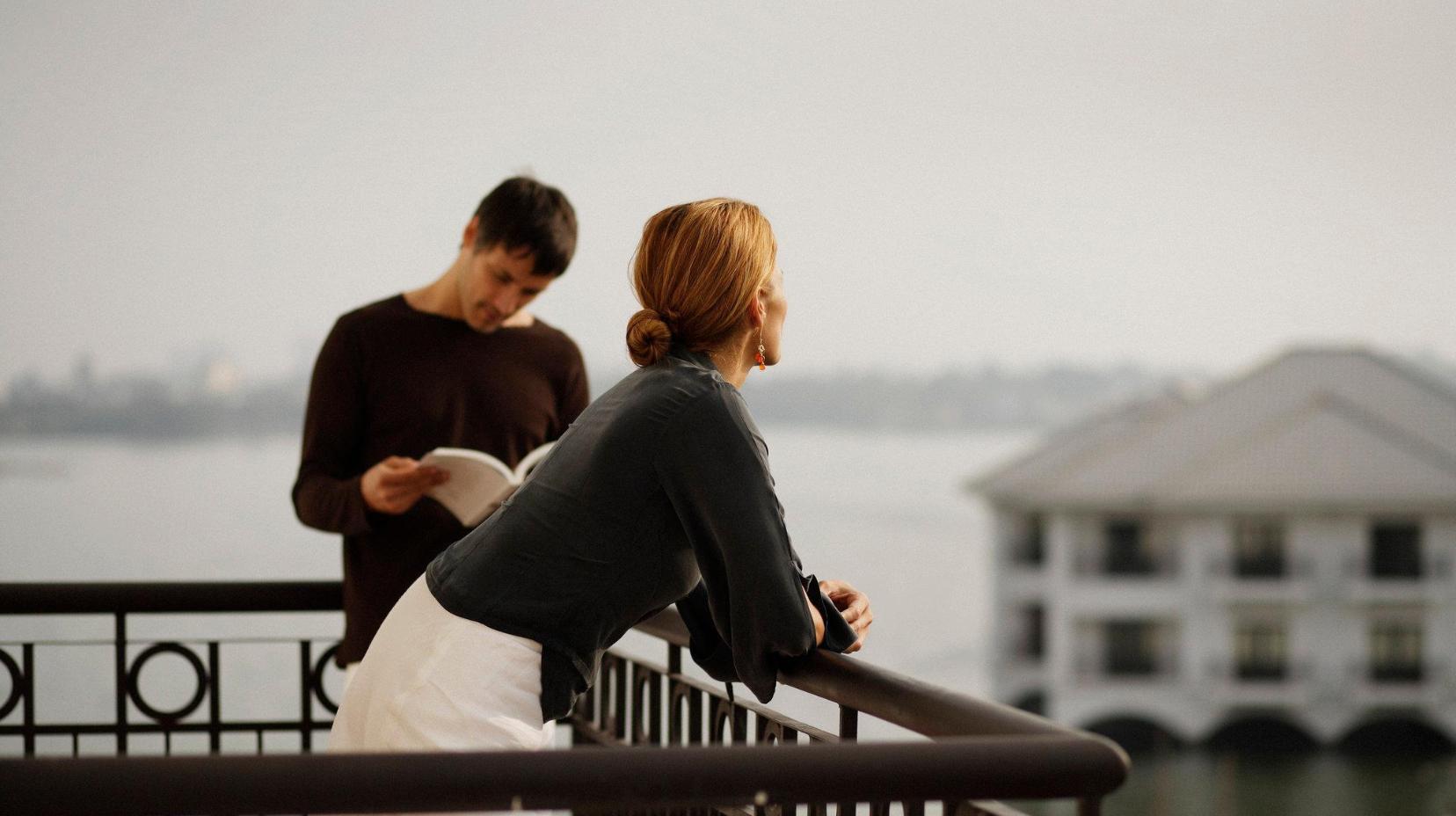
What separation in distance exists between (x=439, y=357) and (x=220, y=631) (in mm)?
17926

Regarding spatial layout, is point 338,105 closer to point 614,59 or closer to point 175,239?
point 175,239

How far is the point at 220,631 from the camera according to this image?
18.5 metres

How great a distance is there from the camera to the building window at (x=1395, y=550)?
93.4 feet

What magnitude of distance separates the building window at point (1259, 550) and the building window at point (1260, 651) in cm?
108

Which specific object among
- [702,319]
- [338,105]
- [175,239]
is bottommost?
[702,319]

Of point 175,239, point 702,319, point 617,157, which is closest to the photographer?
point 702,319

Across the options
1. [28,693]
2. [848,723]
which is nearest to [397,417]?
[28,693]

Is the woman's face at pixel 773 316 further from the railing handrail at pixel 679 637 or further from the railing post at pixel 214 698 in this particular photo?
the railing post at pixel 214 698

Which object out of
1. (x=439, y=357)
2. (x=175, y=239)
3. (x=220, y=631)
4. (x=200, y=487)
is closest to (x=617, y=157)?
(x=175, y=239)

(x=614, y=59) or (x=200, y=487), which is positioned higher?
(x=614, y=59)

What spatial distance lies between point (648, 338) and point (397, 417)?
769mm

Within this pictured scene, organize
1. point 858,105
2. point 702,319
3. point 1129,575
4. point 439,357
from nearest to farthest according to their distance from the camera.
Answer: point 702,319 → point 439,357 → point 1129,575 → point 858,105

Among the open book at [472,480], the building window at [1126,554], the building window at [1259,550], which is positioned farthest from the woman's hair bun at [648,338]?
the building window at [1259,550]

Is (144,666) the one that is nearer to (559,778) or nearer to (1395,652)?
(559,778)
